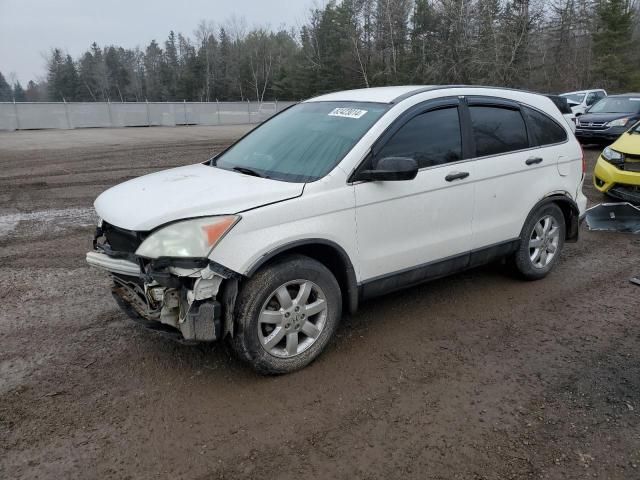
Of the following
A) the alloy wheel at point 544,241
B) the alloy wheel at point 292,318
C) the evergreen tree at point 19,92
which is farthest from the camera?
the evergreen tree at point 19,92

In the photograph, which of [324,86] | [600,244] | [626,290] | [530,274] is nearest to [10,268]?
[530,274]

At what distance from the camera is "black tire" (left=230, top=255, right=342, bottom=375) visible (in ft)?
10.2

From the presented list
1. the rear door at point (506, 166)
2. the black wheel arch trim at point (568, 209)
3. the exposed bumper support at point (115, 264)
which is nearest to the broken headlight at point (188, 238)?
the exposed bumper support at point (115, 264)

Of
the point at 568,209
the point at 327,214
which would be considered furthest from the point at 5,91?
the point at 327,214

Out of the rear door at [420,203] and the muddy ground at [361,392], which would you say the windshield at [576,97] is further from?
the rear door at [420,203]

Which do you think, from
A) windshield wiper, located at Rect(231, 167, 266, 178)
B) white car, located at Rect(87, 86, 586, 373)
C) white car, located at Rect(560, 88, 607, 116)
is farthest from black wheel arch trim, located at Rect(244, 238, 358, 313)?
white car, located at Rect(560, 88, 607, 116)

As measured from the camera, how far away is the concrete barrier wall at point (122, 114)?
29.2 m

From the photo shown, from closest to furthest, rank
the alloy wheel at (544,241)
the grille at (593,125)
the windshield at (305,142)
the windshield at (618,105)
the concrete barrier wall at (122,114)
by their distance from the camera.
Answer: the windshield at (305,142)
the alloy wheel at (544,241)
the grille at (593,125)
the windshield at (618,105)
the concrete barrier wall at (122,114)

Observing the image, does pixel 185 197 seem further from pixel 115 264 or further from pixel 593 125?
pixel 593 125

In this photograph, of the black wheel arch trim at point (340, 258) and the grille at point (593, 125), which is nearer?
the black wheel arch trim at point (340, 258)

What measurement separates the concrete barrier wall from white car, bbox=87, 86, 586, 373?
95.2ft

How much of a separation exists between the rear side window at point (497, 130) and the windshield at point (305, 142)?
97cm

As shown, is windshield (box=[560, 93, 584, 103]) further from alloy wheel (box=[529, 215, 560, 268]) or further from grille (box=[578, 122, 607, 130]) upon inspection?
alloy wheel (box=[529, 215, 560, 268])

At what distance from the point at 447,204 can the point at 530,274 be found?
59.1 inches
